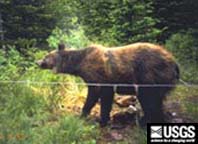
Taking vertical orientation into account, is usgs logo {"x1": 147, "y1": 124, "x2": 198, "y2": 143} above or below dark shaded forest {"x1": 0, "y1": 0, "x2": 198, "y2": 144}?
below

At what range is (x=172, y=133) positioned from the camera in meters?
7.97

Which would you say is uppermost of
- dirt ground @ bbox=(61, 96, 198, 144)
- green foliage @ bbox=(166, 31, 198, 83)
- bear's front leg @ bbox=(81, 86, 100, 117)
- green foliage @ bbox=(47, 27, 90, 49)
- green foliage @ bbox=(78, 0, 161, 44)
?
green foliage @ bbox=(78, 0, 161, 44)

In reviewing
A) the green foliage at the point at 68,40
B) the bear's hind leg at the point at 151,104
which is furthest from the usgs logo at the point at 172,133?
the green foliage at the point at 68,40

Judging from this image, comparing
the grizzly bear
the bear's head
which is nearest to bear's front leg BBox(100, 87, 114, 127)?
the grizzly bear

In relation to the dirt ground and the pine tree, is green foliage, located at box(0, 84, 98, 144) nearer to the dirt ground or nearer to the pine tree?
the dirt ground

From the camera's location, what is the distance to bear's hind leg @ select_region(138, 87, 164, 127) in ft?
29.3

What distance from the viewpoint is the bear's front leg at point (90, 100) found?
904 cm

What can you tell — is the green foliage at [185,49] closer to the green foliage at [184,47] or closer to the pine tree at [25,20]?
the green foliage at [184,47]

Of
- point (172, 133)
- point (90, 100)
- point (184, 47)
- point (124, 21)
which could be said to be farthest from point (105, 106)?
point (184, 47)

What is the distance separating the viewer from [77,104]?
32.1 ft

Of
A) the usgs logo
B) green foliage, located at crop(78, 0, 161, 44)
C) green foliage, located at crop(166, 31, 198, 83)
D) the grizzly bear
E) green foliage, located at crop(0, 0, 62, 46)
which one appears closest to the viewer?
the usgs logo

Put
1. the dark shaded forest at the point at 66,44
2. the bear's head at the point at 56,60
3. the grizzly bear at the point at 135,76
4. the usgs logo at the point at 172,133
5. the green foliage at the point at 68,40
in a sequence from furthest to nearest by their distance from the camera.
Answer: the green foliage at the point at 68,40 < the bear's head at the point at 56,60 < the grizzly bear at the point at 135,76 < the dark shaded forest at the point at 66,44 < the usgs logo at the point at 172,133

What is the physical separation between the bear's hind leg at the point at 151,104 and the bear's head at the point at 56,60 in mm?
1304

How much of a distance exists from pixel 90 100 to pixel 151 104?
0.90m
